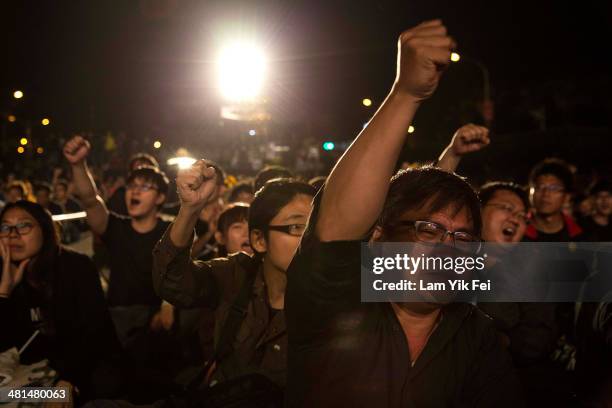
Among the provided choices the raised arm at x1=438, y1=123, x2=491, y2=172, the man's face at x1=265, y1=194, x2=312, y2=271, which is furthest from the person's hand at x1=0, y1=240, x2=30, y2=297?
the raised arm at x1=438, y1=123, x2=491, y2=172

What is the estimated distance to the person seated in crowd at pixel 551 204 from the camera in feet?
18.2

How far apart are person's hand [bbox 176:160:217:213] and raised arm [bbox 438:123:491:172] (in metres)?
1.10

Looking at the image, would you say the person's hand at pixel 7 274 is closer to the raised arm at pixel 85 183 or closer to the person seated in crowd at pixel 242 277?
the raised arm at pixel 85 183

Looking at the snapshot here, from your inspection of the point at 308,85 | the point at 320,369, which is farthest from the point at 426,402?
the point at 308,85

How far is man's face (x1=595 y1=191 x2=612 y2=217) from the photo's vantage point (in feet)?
24.8

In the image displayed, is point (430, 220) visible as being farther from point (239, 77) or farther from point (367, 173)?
point (239, 77)

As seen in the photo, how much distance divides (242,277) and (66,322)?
1463mm

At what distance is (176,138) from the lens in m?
9.11

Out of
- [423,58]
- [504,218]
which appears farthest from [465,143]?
[423,58]

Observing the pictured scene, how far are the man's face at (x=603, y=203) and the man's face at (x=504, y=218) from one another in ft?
12.8

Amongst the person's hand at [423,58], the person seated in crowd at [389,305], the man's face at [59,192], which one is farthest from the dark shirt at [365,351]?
the man's face at [59,192]

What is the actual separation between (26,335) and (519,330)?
9.73 ft

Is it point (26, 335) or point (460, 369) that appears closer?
point (460, 369)

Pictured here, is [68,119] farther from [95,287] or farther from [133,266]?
[95,287]
